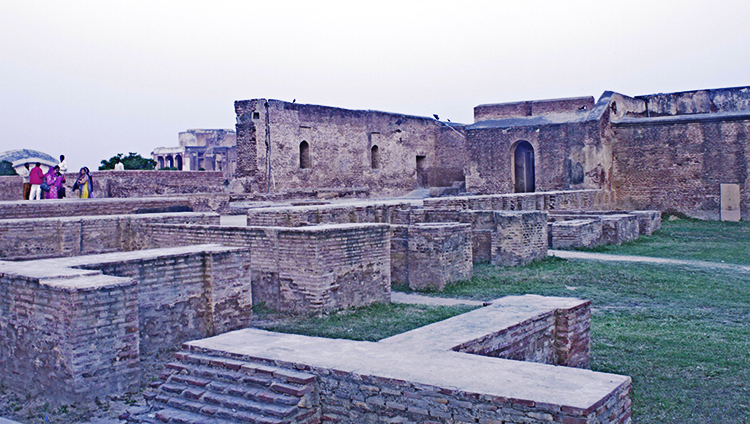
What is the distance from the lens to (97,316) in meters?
4.50

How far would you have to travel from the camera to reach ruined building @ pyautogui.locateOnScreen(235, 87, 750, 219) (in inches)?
763

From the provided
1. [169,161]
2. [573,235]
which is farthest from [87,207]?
[169,161]

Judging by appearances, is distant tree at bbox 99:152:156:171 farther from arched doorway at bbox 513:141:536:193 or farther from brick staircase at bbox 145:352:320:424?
brick staircase at bbox 145:352:320:424

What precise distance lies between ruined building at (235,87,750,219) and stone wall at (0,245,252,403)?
13.3 m

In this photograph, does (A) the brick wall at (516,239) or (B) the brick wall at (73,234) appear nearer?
(B) the brick wall at (73,234)

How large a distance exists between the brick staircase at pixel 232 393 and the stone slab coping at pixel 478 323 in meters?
0.81

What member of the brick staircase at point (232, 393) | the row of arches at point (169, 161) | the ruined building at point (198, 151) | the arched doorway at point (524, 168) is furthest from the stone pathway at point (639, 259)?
the row of arches at point (169, 161)

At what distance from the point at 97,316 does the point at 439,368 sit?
258cm

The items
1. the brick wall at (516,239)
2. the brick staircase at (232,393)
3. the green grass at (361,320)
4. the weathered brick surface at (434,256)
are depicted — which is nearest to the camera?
the brick staircase at (232,393)

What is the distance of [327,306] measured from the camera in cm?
688

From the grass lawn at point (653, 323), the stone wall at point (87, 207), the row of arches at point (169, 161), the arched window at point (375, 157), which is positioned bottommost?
the grass lawn at point (653, 323)

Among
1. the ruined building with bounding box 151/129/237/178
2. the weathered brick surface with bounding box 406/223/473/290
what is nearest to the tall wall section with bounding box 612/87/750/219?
the weathered brick surface with bounding box 406/223/473/290

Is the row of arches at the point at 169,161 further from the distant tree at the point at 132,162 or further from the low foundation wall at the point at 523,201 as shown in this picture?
the low foundation wall at the point at 523,201

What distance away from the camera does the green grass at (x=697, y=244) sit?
38.4 feet
